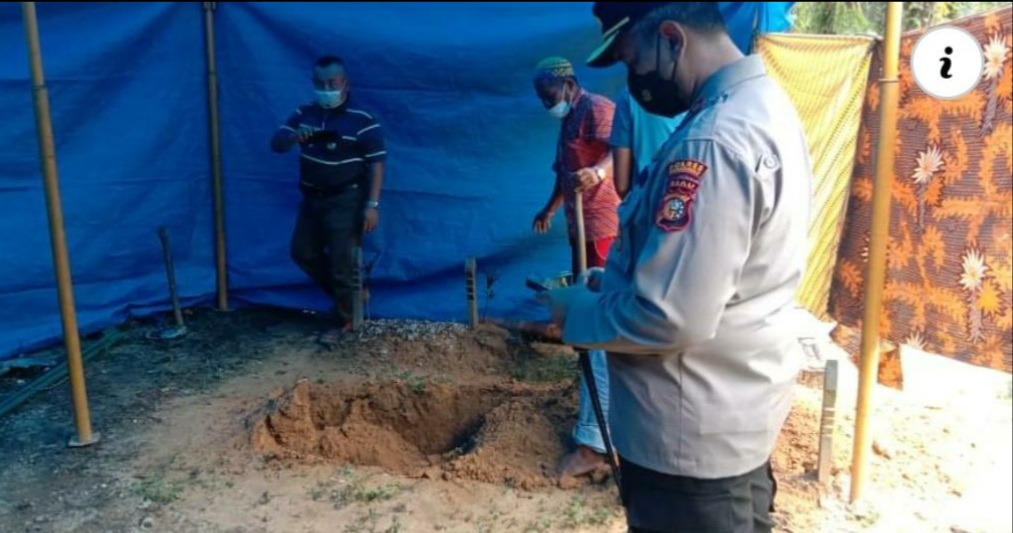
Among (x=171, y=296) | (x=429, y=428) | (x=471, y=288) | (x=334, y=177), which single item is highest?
(x=334, y=177)

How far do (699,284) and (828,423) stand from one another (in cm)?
221

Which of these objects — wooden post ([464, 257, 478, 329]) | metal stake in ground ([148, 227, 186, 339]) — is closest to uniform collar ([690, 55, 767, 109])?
wooden post ([464, 257, 478, 329])

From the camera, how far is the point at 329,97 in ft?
17.0

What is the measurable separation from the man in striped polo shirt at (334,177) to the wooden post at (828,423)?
9.34 ft

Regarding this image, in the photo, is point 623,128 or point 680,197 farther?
point 623,128

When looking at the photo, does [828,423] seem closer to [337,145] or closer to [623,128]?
[623,128]

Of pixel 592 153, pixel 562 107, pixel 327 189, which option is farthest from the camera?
pixel 327 189

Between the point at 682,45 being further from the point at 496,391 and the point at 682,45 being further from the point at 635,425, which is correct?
the point at 496,391

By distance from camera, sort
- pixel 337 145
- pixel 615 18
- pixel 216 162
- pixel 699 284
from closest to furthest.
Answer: pixel 699 284
pixel 615 18
pixel 337 145
pixel 216 162

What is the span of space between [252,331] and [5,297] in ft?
4.53

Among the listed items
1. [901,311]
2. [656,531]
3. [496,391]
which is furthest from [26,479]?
[901,311]

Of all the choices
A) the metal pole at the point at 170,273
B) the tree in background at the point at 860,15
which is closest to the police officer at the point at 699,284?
the metal pole at the point at 170,273

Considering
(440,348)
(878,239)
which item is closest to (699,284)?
(878,239)

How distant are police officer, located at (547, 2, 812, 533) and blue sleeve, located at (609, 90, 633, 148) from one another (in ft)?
5.11
